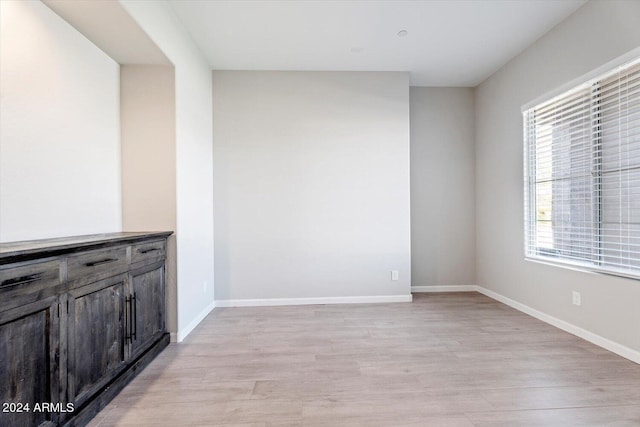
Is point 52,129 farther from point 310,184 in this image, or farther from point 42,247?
point 310,184

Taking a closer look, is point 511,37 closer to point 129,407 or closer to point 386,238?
point 386,238

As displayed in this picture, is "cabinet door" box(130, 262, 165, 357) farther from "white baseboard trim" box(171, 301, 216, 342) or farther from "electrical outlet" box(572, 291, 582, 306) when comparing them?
"electrical outlet" box(572, 291, 582, 306)

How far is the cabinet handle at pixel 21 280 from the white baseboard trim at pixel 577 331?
3.88 meters

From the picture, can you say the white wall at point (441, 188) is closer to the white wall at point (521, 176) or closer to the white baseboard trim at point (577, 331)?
the white wall at point (521, 176)

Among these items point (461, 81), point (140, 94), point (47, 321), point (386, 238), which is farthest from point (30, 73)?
point (461, 81)

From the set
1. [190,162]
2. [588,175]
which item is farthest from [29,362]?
[588,175]

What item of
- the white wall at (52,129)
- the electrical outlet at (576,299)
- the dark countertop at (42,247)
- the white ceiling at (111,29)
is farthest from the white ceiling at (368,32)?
the electrical outlet at (576,299)

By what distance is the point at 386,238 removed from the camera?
13.3 feet

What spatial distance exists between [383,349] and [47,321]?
226cm

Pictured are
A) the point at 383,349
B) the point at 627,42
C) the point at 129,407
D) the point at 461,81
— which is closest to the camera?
the point at 129,407

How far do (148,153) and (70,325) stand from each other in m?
1.65

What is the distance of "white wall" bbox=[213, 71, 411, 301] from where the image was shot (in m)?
3.95

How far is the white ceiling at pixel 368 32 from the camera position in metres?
2.77

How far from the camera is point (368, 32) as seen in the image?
124 inches
